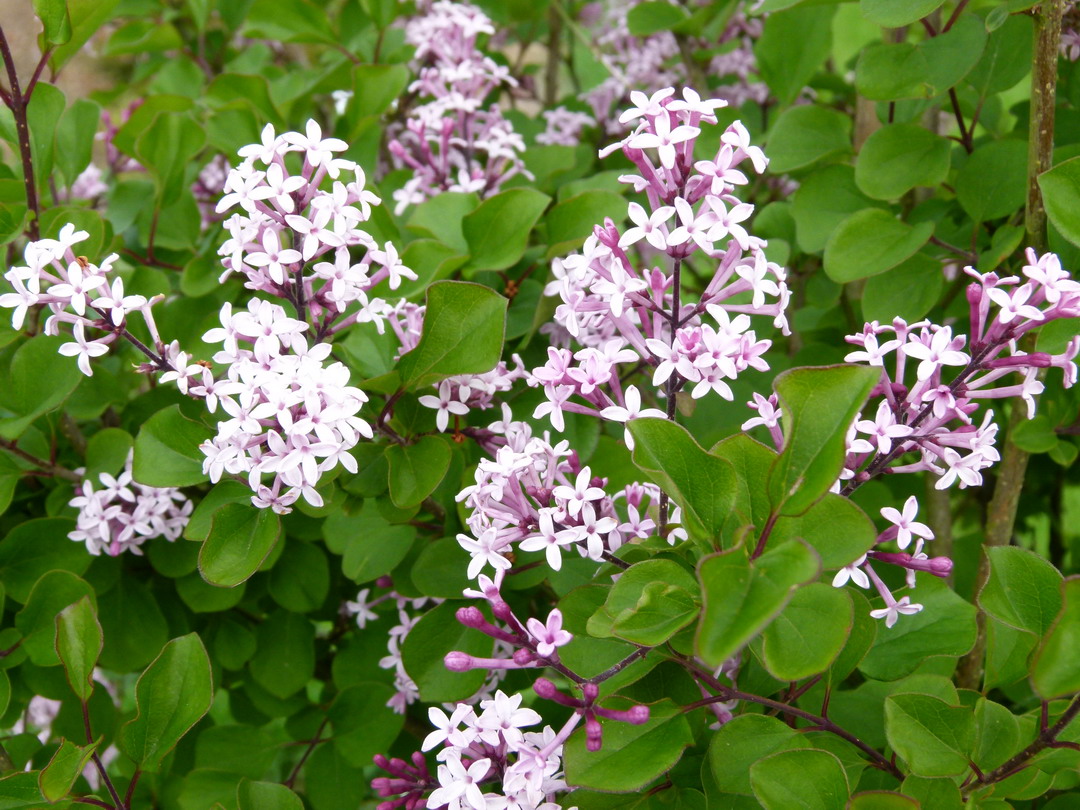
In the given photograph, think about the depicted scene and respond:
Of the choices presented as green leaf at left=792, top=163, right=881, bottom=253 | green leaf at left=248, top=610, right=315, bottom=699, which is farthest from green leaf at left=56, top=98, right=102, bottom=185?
green leaf at left=792, top=163, right=881, bottom=253

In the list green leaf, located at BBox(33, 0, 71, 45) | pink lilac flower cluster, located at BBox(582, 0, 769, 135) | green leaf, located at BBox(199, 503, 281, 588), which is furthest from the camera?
pink lilac flower cluster, located at BBox(582, 0, 769, 135)

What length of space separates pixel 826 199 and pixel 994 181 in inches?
9.3

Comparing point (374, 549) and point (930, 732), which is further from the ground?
point (930, 732)

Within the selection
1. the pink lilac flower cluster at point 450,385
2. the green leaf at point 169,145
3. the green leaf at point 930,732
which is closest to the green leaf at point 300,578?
the pink lilac flower cluster at point 450,385

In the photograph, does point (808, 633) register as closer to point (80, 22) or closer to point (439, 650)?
point (439, 650)

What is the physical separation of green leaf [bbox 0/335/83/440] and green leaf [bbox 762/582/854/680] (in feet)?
3.11

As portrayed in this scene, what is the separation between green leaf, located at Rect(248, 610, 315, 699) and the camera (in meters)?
1.55

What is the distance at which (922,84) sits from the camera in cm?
137

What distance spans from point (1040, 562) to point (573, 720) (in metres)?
0.48

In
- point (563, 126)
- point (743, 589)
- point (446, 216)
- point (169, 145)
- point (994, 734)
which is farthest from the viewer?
point (563, 126)

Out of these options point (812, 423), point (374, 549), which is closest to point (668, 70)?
point (374, 549)

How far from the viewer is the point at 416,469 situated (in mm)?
1143

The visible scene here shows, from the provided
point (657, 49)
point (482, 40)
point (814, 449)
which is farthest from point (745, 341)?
point (657, 49)

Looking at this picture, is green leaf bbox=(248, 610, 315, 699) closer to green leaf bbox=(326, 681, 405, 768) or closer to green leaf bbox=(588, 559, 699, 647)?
green leaf bbox=(326, 681, 405, 768)
